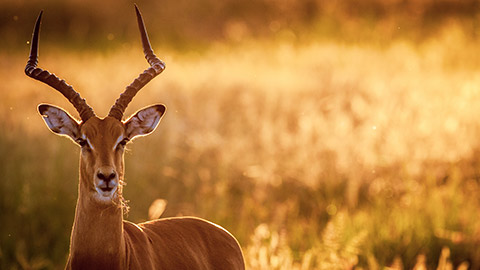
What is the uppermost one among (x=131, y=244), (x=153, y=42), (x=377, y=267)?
(x=153, y=42)

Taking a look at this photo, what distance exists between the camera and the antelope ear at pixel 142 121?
5363 millimetres

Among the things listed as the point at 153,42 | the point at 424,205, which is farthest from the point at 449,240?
the point at 153,42

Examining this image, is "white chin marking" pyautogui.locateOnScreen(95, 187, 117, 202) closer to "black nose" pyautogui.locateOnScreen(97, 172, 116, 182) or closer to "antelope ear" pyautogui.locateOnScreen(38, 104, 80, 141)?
"black nose" pyautogui.locateOnScreen(97, 172, 116, 182)

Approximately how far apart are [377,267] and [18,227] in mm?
3767

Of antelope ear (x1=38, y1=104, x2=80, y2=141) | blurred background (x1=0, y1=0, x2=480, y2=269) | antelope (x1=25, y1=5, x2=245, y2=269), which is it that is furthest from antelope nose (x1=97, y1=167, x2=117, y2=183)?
blurred background (x1=0, y1=0, x2=480, y2=269)

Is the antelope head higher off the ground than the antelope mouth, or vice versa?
the antelope head

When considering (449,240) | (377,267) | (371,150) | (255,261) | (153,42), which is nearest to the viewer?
(255,261)

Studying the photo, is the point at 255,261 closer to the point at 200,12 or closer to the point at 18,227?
the point at 18,227

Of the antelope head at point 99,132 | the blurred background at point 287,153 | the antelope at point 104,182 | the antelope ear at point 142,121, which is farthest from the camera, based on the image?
the blurred background at point 287,153

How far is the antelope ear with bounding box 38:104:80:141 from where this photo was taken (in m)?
5.21

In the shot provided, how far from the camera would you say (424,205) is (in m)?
9.83

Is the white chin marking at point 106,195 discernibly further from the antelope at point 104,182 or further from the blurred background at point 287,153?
the blurred background at point 287,153

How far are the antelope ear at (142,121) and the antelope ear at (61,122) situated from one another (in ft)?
1.03

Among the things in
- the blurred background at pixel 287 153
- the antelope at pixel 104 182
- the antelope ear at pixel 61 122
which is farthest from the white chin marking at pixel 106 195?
the blurred background at pixel 287 153
